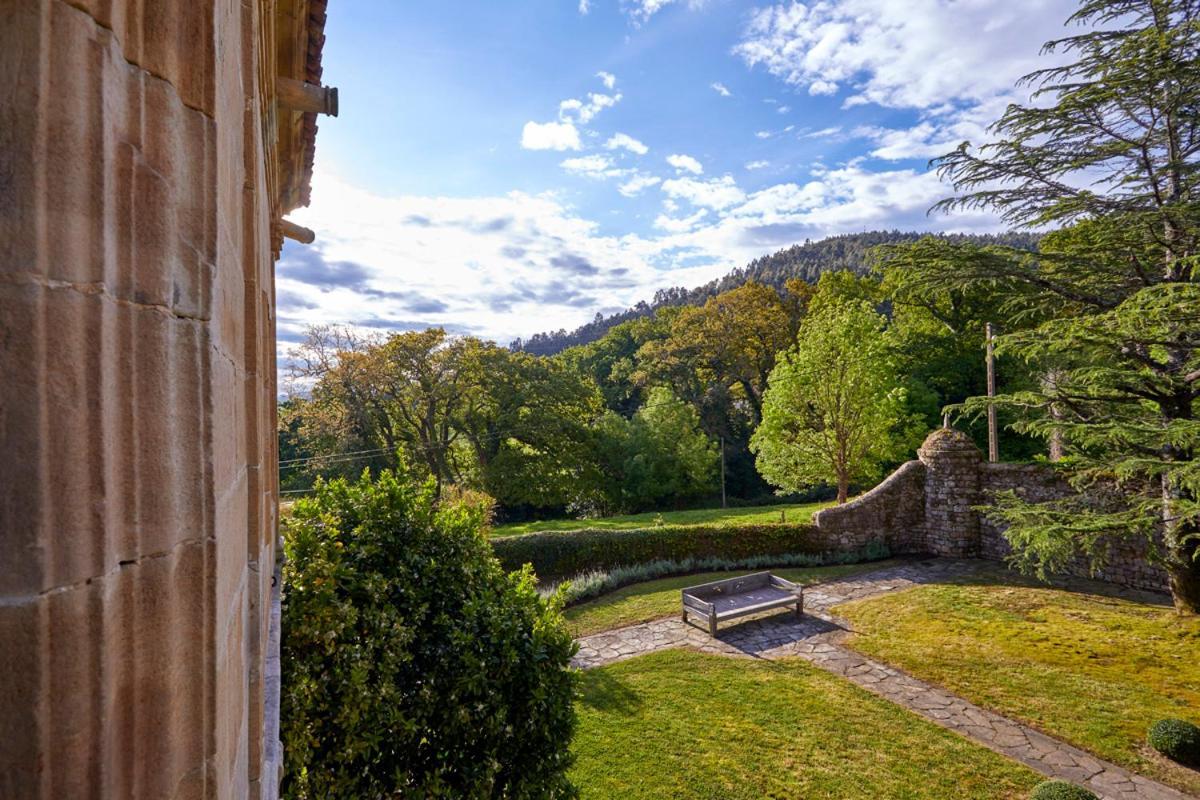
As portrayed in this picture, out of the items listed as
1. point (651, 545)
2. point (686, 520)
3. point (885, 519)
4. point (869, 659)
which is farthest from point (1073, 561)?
point (686, 520)

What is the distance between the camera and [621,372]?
3869 cm

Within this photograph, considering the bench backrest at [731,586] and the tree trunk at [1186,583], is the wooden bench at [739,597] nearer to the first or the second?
the bench backrest at [731,586]

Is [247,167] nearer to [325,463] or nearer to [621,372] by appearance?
[325,463]

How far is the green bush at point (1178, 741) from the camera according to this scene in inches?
239

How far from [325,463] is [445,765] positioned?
2067 cm

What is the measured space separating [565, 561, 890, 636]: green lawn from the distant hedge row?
0.71 m

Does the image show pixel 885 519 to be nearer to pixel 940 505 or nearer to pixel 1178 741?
pixel 940 505

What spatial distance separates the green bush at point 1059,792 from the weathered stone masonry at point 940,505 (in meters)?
9.27

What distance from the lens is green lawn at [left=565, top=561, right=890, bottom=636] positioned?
434 inches

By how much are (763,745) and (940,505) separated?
10726mm

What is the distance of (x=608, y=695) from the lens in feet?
25.8

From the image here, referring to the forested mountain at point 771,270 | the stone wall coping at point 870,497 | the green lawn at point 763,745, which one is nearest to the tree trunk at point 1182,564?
the stone wall coping at point 870,497

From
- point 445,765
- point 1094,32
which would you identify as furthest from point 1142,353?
point 445,765

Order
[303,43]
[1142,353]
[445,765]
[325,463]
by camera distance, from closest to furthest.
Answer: [303,43] → [445,765] → [1142,353] → [325,463]
